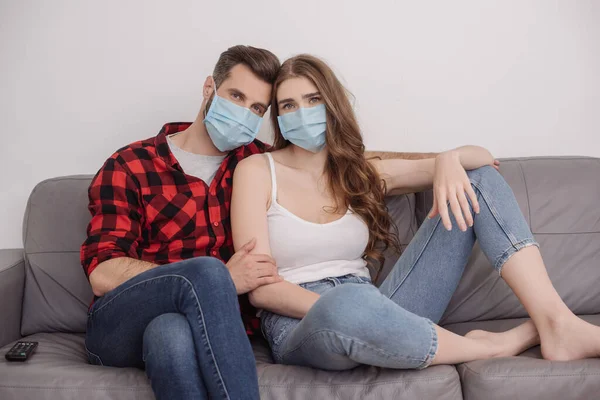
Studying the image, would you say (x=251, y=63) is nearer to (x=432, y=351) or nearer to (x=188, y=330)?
(x=188, y=330)

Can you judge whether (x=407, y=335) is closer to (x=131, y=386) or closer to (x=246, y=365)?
(x=246, y=365)

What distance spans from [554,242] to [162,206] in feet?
3.93

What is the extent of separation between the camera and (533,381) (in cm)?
137

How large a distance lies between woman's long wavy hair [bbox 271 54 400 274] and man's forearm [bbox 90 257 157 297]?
59 centimetres

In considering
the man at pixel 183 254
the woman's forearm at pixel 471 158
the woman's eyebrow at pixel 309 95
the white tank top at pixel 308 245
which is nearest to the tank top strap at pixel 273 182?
the white tank top at pixel 308 245

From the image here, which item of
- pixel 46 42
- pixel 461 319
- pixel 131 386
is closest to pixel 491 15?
pixel 461 319

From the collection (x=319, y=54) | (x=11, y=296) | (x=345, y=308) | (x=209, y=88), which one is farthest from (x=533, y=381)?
(x=11, y=296)

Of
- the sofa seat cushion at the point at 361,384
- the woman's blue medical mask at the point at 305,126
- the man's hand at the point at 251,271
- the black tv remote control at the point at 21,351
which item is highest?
the woman's blue medical mask at the point at 305,126

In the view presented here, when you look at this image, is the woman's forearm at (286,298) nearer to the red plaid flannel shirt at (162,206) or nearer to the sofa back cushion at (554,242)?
the red plaid flannel shirt at (162,206)

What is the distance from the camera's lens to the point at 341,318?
1327 millimetres

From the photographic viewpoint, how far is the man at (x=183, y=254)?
1.29 meters

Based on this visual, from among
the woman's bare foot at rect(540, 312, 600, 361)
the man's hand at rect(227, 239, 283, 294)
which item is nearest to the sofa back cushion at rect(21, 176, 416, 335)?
the man's hand at rect(227, 239, 283, 294)

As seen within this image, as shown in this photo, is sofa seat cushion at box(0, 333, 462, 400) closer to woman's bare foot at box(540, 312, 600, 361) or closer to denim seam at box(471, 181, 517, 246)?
woman's bare foot at box(540, 312, 600, 361)

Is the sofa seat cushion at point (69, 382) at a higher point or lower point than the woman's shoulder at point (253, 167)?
lower
